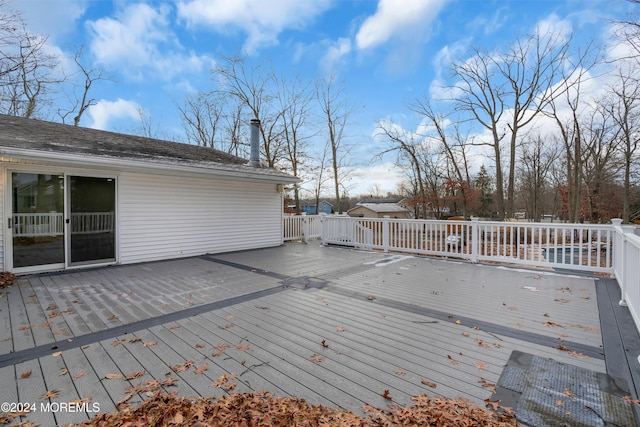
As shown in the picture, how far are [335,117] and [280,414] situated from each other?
1640 cm

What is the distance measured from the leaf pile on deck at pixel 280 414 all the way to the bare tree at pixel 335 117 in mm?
14859

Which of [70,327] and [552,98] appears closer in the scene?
[70,327]

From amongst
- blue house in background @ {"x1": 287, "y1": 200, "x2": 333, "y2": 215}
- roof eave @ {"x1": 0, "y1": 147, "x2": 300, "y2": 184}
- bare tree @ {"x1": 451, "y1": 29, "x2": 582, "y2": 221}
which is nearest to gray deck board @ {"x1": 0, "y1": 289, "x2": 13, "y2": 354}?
roof eave @ {"x1": 0, "y1": 147, "x2": 300, "y2": 184}

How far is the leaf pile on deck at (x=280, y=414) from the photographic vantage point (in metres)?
1.59

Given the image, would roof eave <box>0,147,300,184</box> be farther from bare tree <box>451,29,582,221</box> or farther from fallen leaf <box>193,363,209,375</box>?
bare tree <box>451,29,582,221</box>

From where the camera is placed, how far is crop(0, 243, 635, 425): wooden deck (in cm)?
199

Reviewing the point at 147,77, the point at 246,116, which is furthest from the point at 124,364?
the point at 246,116

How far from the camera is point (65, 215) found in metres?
5.45

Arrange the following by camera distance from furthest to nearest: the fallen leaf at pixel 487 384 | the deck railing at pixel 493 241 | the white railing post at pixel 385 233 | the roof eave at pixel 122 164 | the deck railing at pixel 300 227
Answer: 1. the deck railing at pixel 300 227
2. the white railing post at pixel 385 233
3. the roof eave at pixel 122 164
4. the deck railing at pixel 493 241
5. the fallen leaf at pixel 487 384

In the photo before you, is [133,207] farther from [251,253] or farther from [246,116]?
[246,116]

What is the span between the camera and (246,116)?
16.8m

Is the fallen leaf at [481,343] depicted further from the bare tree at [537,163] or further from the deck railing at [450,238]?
the bare tree at [537,163]

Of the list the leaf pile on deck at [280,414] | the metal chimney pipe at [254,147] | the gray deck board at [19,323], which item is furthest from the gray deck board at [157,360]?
the metal chimney pipe at [254,147]

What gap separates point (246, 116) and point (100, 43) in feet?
25.5
